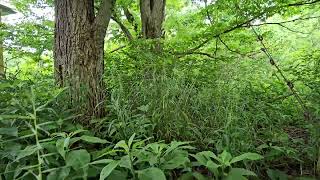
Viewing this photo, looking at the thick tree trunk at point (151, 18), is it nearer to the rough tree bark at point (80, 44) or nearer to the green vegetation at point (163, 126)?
the green vegetation at point (163, 126)

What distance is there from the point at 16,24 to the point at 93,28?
343 cm

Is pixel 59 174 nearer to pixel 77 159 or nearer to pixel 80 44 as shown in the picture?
pixel 77 159

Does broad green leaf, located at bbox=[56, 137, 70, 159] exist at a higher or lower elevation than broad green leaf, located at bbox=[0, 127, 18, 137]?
lower

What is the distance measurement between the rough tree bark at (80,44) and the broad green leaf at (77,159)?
3.65ft

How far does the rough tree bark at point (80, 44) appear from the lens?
2.61 m

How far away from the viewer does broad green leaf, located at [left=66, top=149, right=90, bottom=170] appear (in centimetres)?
138

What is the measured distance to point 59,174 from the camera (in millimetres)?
1343

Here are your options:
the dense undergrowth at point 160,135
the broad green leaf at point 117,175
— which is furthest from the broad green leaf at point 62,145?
the broad green leaf at point 117,175

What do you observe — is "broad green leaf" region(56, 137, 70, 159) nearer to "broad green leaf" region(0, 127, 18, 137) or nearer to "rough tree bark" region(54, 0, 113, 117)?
"broad green leaf" region(0, 127, 18, 137)

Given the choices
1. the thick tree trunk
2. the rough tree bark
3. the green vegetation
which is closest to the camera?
the green vegetation

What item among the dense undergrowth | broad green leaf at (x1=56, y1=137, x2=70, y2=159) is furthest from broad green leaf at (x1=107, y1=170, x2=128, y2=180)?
broad green leaf at (x1=56, y1=137, x2=70, y2=159)

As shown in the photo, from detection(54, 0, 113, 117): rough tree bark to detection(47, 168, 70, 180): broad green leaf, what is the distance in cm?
120

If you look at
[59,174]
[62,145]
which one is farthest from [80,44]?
[59,174]

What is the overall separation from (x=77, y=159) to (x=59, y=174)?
0.10 meters
